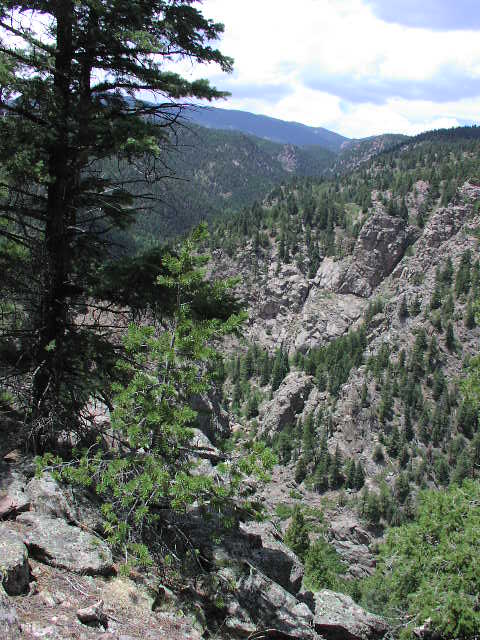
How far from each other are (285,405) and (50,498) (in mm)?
116006

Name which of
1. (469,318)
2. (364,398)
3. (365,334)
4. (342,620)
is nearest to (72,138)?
(342,620)

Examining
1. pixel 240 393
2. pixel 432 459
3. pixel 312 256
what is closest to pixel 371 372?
pixel 432 459

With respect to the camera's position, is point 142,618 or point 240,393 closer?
point 142,618

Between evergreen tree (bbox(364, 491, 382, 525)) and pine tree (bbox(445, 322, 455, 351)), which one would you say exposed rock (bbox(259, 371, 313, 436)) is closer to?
evergreen tree (bbox(364, 491, 382, 525))

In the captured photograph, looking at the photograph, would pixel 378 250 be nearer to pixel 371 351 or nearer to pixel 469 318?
pixel 371 351

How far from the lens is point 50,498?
793 cm

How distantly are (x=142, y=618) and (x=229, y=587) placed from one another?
5.18 feet

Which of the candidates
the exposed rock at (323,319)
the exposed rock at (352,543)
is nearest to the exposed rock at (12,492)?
the exposed rock at (352,543)

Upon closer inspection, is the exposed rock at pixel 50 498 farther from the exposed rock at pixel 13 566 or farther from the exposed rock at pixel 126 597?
the exposed rock at pixel 126 597

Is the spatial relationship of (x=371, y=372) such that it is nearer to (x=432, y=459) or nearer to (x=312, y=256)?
(x=432, y=459)

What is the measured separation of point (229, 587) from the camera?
7555mm

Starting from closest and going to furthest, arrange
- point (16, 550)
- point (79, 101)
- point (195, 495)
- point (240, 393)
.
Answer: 1. point (16, 550)
2. point (195, 495)
3. point (79, 101)
4. point (240, 393)

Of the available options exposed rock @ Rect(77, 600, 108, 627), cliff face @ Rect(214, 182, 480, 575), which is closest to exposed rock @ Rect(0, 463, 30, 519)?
exposed rock @ Rect(77, 600, 108, 627)

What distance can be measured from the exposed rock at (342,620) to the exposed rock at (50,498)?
5.60 metres
